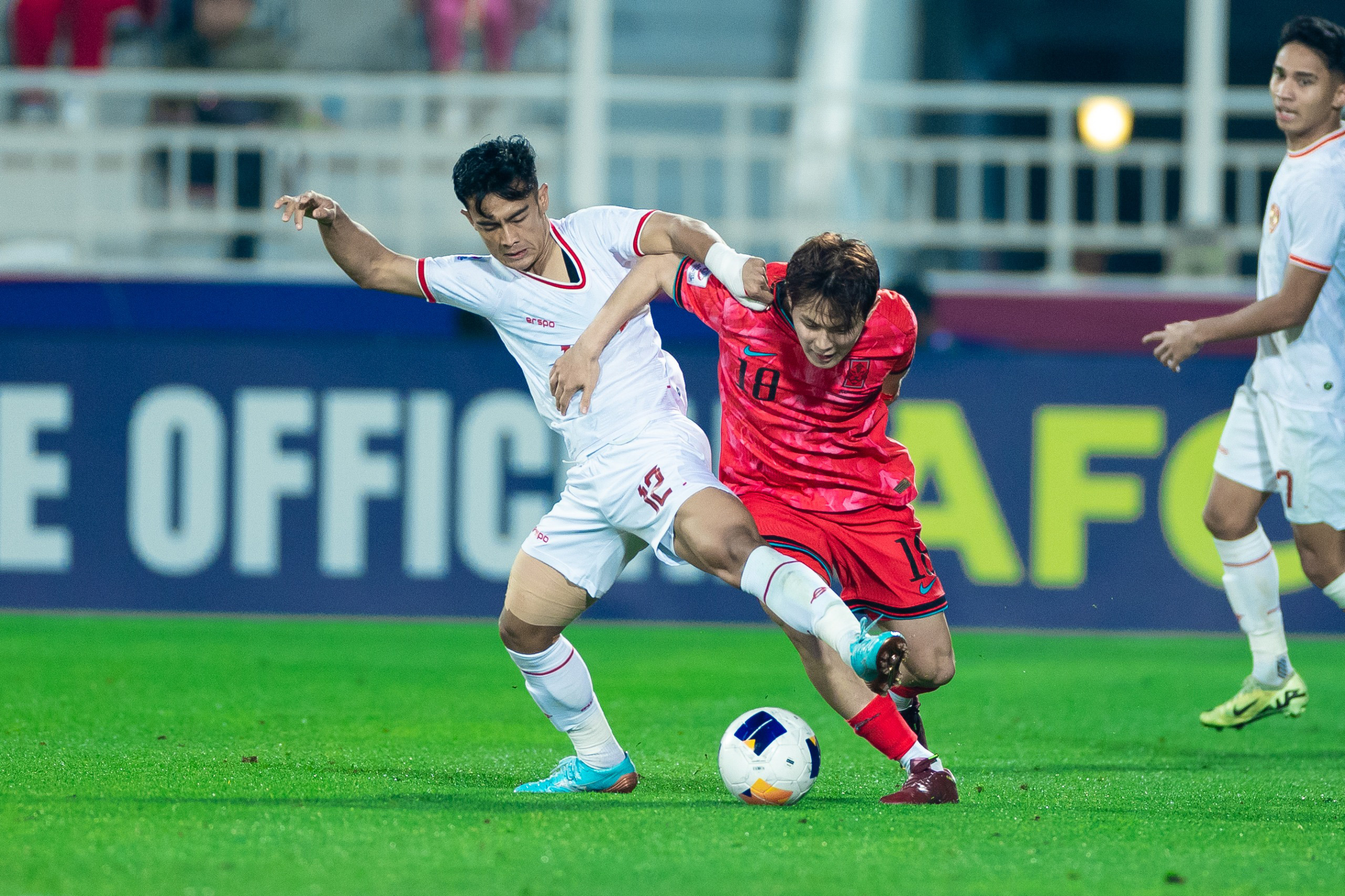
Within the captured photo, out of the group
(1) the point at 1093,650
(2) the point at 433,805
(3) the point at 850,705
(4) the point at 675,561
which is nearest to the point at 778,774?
(3) the point at 850,705

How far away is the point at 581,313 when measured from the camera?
16.5ft

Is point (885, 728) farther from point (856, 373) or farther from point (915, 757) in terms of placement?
point (856, 373)

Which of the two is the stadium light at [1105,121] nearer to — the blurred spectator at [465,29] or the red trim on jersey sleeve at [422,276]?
the blurred spectator at [465,29]

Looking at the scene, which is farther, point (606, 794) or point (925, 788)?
point (606, 794)

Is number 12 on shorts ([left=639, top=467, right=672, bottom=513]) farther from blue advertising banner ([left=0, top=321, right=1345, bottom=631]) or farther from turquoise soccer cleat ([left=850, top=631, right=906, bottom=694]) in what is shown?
blue advertising banner ([left=0, top=321, right=1345, bottom=631])

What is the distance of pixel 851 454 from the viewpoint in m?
5.08

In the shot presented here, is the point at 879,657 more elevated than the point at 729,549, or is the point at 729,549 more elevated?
the point at 729,549

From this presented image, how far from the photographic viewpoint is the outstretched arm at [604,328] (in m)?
4.80

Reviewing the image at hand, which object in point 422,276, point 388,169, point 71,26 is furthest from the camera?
point 71,26

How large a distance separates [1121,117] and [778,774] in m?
8.11

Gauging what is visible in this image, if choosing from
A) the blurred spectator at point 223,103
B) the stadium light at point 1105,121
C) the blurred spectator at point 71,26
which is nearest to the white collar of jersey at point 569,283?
the blurred spectator at point 223,103

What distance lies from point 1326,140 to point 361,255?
Answer: 3.15 metres

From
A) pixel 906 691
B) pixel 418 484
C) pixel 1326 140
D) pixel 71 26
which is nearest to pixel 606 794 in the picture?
pixel 906 691

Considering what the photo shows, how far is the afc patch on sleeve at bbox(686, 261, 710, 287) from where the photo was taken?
16.4 feet
